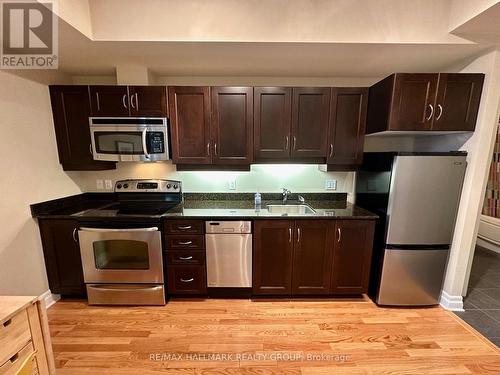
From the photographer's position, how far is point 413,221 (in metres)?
2.00

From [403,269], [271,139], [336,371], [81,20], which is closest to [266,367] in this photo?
[336,371]

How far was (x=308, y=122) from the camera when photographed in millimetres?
2244

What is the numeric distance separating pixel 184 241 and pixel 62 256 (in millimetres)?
1219

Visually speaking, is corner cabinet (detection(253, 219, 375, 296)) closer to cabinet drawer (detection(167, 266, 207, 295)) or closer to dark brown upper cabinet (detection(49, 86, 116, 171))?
cabinet drawer (detection(167, 266, 207, 295))

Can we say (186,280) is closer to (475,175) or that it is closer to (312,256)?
(312,256)

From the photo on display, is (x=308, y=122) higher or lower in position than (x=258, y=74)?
lower

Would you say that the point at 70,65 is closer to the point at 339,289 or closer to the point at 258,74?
the point at 258,74

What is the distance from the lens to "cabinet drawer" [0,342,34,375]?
1.04 meters

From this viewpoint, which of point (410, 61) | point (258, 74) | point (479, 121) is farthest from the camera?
point (258, 74)

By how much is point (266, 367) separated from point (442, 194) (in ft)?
6.77

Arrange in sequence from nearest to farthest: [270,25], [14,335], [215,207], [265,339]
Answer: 1. [14,335]
2. [270,25]
3. [265,339]
4. [215,207]

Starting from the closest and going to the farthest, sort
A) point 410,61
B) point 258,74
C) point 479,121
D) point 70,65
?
point 479,121
point 410,61
point 70,65
point 258,74

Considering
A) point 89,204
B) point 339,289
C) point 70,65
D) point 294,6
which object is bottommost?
point 339,289

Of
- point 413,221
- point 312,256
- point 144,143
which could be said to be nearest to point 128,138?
point 144,143
